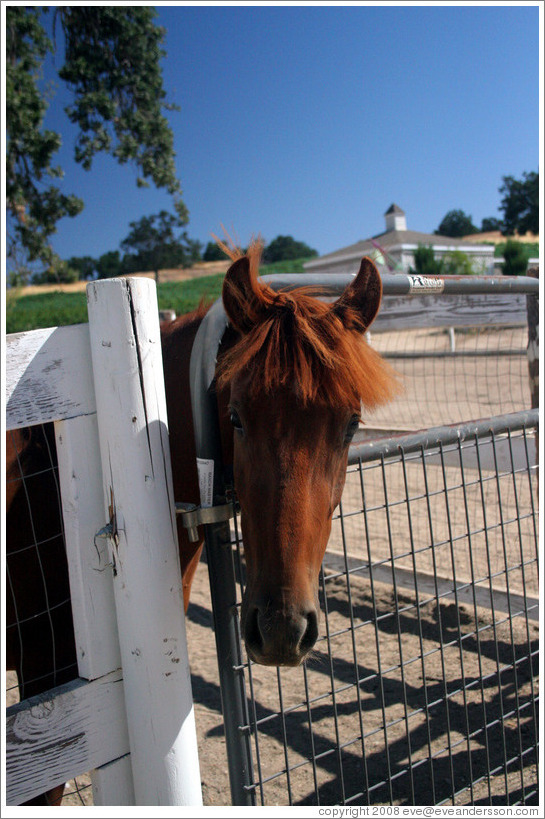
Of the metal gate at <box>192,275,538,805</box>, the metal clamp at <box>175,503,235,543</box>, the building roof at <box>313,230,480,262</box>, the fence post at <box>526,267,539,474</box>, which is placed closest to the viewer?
the metal clamp at <box>175,503,235,543</box>

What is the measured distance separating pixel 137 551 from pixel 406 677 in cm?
293

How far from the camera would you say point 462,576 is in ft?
14.4

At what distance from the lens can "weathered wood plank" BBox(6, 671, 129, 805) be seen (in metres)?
1.12

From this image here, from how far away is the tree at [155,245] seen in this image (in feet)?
192

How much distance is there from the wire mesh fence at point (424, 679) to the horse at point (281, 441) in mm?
276

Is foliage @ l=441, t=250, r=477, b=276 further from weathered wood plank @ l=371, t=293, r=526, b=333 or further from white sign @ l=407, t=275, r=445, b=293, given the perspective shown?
white sign @ l=407, t=275, r=445, b=293

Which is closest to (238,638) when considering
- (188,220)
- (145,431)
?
(145,431)

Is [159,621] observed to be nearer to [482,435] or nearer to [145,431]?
[145,431]

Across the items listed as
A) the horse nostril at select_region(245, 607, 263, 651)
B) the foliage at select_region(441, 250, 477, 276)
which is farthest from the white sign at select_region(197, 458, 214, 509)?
the foliage at select_region(441, 250, 477, 276)

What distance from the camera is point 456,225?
90.3m

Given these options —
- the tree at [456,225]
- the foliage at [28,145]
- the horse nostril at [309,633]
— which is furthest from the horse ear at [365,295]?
the tree at [456,225]

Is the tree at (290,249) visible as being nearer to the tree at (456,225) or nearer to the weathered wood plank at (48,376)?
the tree at (456,225)

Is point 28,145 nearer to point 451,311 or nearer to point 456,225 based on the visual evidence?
point 451,311

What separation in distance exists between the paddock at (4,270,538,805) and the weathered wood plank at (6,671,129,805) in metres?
0.30
